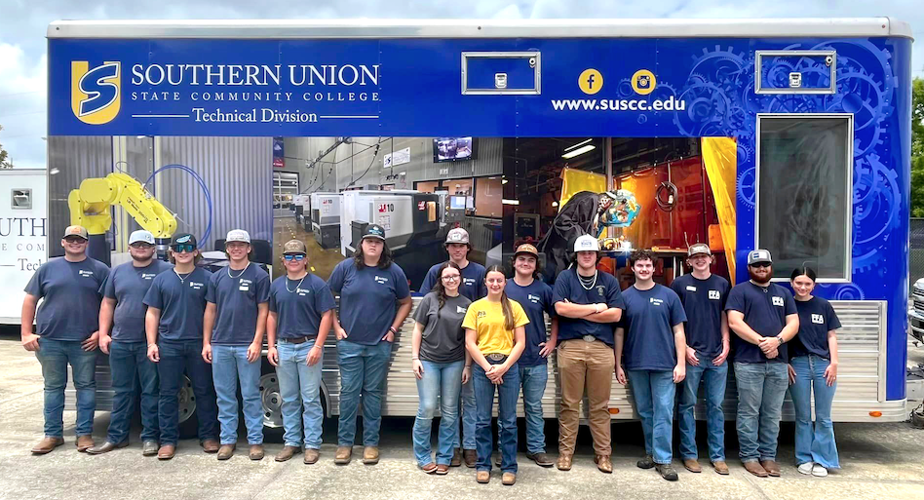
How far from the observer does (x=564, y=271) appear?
14.8 feet

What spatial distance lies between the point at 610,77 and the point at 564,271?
58.5 inches

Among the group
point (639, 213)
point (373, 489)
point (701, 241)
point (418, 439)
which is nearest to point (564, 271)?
point (639, 213)

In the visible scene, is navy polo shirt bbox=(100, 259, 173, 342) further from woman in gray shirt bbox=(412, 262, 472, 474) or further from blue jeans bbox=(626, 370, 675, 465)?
blue jeans bbox=(626, 370, 675, 465)

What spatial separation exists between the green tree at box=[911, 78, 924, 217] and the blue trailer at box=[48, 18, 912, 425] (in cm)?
1850

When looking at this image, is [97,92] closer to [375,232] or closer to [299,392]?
[375,232]

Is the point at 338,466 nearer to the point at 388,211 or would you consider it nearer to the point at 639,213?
the point at 388,211

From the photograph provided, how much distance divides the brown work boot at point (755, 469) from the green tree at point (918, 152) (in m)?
19.2

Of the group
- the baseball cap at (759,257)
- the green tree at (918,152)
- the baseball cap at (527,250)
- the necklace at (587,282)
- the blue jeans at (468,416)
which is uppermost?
the green tree at (918,152)

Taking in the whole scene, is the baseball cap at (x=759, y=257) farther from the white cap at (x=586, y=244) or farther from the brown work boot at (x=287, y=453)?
the brown work boot at (x=287, y=453)

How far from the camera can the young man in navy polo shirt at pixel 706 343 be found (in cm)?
454

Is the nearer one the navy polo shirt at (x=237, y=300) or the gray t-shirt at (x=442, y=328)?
the gray t-shirt at (x=442, y=328)

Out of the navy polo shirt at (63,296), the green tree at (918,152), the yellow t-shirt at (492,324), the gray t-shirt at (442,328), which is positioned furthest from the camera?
the green tree at (918,152)

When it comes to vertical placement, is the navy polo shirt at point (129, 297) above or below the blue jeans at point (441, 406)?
above

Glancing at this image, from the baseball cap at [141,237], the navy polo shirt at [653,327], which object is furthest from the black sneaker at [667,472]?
the baseball cap at [141,237]
